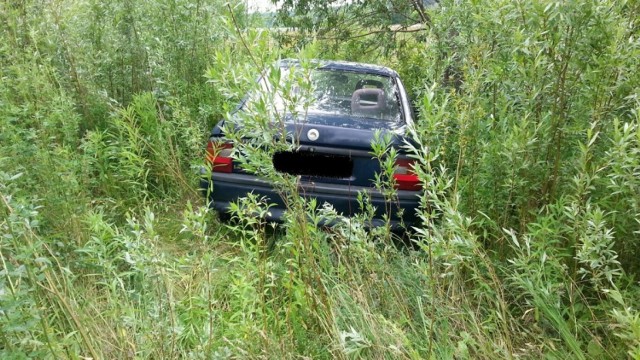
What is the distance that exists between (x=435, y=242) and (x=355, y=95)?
234 cm

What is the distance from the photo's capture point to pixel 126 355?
2520 millimetres

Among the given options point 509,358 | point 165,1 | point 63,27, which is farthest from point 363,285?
point 63,27

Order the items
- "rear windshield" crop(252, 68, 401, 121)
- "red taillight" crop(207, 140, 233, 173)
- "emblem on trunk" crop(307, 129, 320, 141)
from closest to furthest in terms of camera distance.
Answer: "emblem on trunk" crop(307, 129, 320, 141) → "red taillight" crop(207, 140, 233, 173) → "rear windshield" crop(252, 68, 401, 121)

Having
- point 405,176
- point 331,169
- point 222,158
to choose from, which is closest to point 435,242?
point 405,176

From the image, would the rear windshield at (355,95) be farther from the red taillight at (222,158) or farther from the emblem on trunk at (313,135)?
the red taillight at (222,158)

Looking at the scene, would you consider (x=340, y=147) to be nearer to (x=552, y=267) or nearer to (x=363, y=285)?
(x=363, y=285)

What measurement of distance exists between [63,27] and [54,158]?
7.05 ft

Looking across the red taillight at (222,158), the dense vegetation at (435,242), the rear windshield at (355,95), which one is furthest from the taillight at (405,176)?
the red taillight at (222,158)

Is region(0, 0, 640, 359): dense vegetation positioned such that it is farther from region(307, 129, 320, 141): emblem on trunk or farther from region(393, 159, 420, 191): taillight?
region(307, 129, 320, 141): emblem on trunk

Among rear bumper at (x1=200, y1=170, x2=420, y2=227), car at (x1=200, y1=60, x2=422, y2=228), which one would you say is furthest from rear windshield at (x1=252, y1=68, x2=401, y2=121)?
rear bumper at (x1=200, y1=170, x2=420, y2=227)

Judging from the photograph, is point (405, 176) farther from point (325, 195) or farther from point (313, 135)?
point (313, 135)

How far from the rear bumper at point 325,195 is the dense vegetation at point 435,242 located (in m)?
0.37

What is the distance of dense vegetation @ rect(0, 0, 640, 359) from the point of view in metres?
2.30

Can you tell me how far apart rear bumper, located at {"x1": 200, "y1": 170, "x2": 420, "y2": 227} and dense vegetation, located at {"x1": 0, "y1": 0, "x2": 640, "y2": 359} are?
372mm
